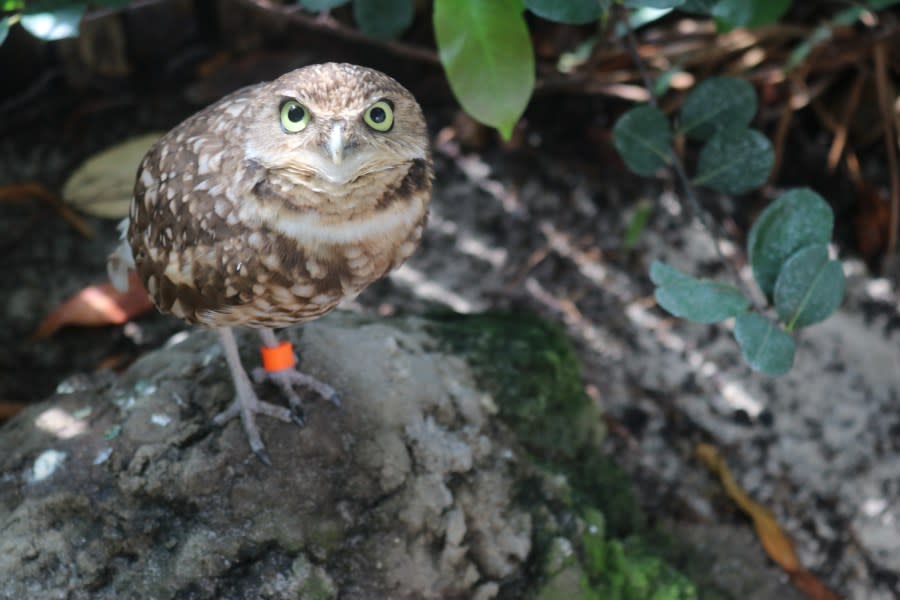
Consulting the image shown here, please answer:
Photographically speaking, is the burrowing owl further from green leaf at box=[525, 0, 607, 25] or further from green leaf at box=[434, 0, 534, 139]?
green leaf at box=[525, 0, 607, 25]

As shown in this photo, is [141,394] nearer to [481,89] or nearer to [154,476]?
[154,476]

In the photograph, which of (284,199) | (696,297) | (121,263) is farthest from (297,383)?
(696,297)

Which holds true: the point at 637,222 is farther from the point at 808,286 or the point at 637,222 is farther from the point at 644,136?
the point at 808,286

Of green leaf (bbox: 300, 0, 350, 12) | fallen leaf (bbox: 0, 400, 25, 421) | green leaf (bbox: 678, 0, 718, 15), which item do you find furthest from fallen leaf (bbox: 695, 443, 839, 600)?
fallen leaf (bbox: 0, 400, 25, 421)

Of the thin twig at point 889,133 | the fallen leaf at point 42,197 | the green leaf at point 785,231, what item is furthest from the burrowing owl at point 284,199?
the thin twig at point 889,133

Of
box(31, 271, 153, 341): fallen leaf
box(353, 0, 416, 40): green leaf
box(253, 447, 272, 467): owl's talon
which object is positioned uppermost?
box(353, 0, 416, 40): green leaf

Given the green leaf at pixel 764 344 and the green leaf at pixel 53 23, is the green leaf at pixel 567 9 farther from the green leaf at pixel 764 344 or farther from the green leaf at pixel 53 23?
the green leaf at pixel 53 23

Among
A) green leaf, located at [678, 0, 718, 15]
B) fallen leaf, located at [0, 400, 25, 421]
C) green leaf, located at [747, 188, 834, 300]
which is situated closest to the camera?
green leaf, located at [747, 188, 834, 300]
